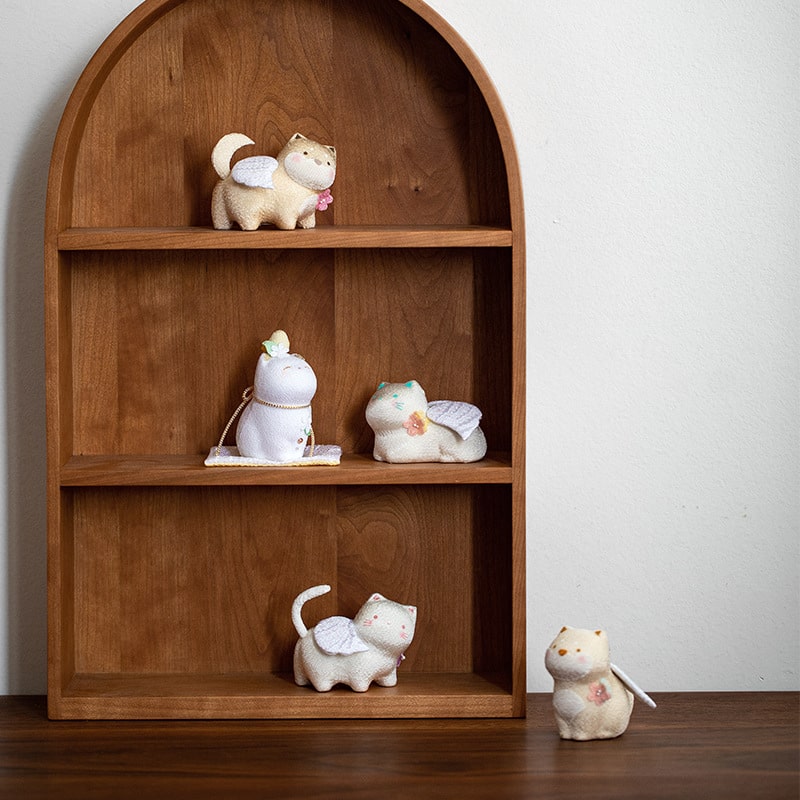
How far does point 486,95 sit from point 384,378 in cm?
44

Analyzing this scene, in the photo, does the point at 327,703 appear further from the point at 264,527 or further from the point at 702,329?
the point at 702,329

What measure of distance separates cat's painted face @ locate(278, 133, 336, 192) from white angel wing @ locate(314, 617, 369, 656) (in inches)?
24.0

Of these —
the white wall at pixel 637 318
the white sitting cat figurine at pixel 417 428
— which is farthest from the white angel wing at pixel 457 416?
the white wall at pixel 637 318

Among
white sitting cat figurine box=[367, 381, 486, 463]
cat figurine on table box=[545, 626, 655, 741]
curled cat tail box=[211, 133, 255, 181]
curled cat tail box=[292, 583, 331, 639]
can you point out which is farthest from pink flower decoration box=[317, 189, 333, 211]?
cat figurine on table box=[545, 626, 655, 741]

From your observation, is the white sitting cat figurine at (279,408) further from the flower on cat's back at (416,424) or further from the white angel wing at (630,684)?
the white angel wing at (630,684)

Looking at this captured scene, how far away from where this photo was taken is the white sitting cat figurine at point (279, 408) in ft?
5.39

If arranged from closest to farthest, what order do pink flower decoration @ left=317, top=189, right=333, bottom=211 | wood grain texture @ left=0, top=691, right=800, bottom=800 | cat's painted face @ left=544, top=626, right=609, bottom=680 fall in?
wood grain texture @ left=0, top=691, right=800, bottom=800 → cat's painted face @ left=544, top=626, right=609, bottom=680 → pink flower decoration @ left=317, top=189, right=333, bottom=211

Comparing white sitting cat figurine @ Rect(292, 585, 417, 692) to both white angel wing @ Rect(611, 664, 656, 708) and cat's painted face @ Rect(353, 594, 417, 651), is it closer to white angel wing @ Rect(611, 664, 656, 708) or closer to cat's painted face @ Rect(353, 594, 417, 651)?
cat's painted face @ Rect(353, 594, 417, 651)

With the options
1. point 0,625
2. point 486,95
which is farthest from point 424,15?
point 0,625

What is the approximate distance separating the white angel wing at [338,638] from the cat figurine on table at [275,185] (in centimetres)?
56

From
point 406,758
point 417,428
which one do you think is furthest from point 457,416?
point 406,758

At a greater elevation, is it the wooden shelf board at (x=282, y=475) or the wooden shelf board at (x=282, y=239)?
the wooden shelf board at (x=282, y=239)

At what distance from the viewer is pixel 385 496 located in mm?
1784

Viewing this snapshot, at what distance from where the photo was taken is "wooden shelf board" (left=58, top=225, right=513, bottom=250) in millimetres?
1597
